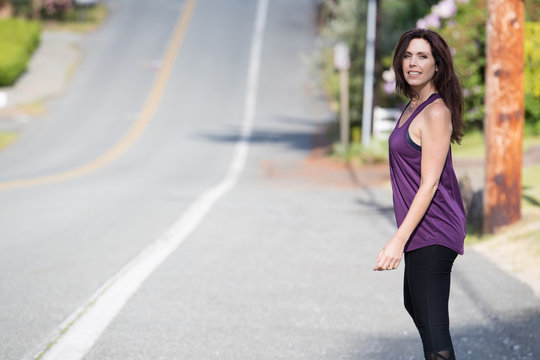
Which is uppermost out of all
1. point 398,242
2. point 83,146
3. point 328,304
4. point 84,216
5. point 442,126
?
point 442,126

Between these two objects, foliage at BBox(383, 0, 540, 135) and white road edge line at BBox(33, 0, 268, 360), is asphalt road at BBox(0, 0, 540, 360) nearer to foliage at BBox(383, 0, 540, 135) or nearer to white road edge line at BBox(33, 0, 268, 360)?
white road edge line at BBox(33, 0, 268, 360)

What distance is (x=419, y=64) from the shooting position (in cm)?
384

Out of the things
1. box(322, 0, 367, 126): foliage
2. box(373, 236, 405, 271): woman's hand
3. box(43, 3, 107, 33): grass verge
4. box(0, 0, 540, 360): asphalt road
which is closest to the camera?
box(373, 236, 405, 271): woman's hand

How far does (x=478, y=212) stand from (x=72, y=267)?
16.7 ft

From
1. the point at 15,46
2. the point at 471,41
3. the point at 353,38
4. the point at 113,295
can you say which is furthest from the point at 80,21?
the point at 113,295

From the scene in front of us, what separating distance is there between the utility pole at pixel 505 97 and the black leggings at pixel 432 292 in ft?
19.8

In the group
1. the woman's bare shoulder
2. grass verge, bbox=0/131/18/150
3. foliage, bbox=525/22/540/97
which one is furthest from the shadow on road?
grass verge, bbox=0/131/18/150

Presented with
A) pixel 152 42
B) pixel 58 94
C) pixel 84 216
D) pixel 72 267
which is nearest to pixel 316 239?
pixel 72 267

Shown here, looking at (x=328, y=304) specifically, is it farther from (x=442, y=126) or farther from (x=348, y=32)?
(x=348, y=32)

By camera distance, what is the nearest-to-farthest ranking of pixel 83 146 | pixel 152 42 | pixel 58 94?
pixel 83 146, pixel 58 94, pixel 152 42

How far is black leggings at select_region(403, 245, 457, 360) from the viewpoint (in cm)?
377

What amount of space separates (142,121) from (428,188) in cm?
3230

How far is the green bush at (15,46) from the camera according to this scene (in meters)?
39.0

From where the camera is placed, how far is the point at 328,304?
21.6ft
